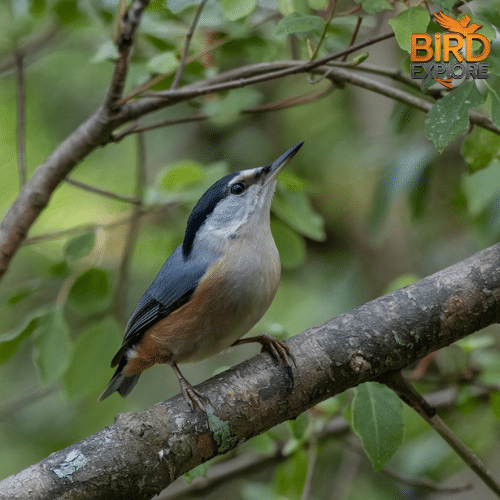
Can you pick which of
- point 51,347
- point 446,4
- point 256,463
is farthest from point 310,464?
point 446,4

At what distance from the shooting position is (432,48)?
1.97 metres

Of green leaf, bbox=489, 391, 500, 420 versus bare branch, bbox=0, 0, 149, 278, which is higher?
bare branch, bbox=0, 0, 149, 278

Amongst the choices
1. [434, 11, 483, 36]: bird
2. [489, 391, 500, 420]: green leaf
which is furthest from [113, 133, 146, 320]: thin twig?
[489, 391, 500, 420]: green leaf

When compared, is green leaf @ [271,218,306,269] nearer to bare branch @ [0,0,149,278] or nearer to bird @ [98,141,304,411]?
bird @ [98,141,304,411]

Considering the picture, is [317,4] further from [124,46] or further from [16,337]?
[16,337]

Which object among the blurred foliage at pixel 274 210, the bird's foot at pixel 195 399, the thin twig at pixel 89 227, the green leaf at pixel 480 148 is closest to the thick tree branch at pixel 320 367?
the bird's foot at pixel 195 399

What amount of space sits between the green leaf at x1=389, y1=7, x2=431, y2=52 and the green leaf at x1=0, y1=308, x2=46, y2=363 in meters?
1.69

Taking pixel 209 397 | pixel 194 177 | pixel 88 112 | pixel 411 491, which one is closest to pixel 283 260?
pixel 194 177

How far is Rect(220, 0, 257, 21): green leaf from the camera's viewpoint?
1958 millimetres

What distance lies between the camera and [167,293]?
2.18m

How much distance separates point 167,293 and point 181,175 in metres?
0.59

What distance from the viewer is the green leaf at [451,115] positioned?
5.25 ft

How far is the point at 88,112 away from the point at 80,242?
308 cm

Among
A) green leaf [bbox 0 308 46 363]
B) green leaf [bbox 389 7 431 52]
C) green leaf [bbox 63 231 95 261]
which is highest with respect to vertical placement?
green leaf [bbox 389 7 431 52]
